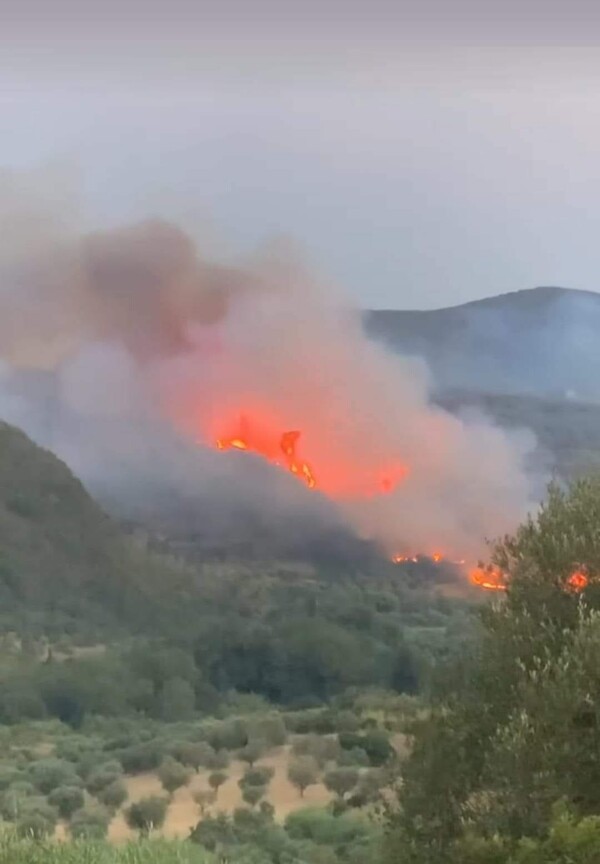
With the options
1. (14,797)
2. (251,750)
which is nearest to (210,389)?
(251,750)

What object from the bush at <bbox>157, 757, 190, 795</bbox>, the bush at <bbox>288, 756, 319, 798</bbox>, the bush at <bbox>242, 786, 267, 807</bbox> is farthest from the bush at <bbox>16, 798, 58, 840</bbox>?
the bush at <bbox>288, 756, 319, 798</bbox>

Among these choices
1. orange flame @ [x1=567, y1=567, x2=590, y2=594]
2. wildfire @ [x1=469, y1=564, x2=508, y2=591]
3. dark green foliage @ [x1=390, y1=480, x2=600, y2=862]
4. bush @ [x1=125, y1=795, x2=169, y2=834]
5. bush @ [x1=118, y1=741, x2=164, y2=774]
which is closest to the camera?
dark green foliage @ [x1=390, y1=480, x2=600, y2=862]

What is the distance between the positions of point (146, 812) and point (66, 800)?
1.67ft

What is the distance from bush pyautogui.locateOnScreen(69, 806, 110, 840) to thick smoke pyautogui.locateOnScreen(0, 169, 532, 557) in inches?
75.5

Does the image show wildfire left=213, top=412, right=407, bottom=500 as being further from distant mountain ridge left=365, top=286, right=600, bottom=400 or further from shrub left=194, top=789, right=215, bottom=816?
shrub left=194, top=789, right=215, bottom=816

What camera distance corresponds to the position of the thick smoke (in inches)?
254

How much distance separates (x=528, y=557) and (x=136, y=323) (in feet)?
10.3

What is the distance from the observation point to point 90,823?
5.91 meters

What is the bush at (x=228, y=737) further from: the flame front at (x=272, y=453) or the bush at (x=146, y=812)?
the flame front at (x=272, y=453)

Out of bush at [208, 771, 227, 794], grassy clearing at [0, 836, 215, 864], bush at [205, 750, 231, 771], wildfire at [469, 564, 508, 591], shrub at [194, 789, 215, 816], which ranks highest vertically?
wildfire at [469, 564, 508, 591]

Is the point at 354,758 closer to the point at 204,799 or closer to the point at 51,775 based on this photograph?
the point at 204,799

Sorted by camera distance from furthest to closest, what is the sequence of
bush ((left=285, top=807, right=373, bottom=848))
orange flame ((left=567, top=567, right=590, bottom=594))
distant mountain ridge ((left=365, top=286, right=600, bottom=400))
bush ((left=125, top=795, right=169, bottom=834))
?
distant mountain ridge ((left=365, top=286, right=600, bottom=400))
bush ((left=125, top=795, right=169, bottom=834))
bush ((left=285, top=807, right=373, bottom=848))
orange flame ((left=567, top=567, right=590, bottom=594))

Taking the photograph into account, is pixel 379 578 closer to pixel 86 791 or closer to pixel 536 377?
pixel 536 377

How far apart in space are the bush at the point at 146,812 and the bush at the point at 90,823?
0.47 ft
